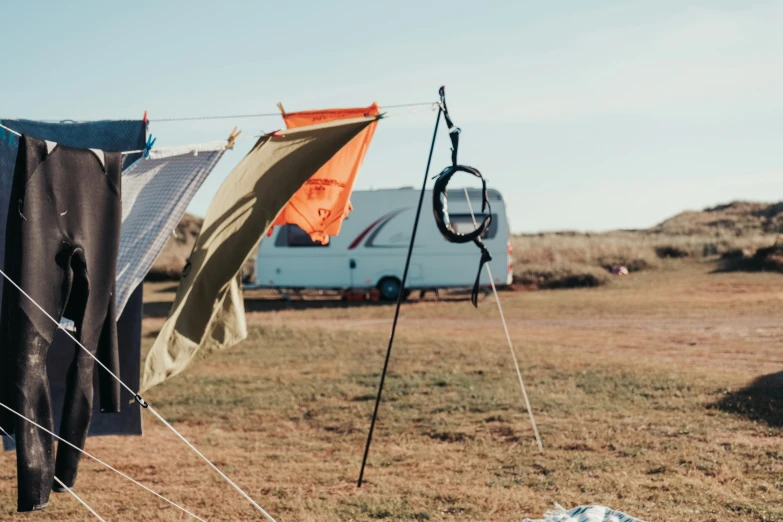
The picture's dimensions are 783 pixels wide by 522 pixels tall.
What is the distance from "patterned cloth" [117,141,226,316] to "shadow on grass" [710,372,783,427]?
15.7 feet

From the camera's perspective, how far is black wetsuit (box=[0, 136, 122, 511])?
374 cm

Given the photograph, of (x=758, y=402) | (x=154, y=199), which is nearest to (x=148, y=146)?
(x=154, y=199)

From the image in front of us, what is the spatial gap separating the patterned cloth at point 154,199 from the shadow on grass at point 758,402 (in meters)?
4.78

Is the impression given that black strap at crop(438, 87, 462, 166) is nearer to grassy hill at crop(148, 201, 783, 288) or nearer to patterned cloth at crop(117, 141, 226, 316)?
patterned cloth at crop(117, 141, 226, 316)

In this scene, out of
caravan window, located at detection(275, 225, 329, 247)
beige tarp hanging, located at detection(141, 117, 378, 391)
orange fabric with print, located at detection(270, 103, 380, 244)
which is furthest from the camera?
caravan window, located at detection(275, 225, 329, 247)

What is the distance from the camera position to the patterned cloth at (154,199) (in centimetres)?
461

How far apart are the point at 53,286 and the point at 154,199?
40.8 inches

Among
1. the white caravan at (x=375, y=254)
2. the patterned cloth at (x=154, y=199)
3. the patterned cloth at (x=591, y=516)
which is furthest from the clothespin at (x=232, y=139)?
the white caravan at (x=375, y=254)

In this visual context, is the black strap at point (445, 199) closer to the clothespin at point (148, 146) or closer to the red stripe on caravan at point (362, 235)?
the clothespin at point (148, 146)

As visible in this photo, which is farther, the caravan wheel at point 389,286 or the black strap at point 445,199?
the caravan wheel at point 389,286

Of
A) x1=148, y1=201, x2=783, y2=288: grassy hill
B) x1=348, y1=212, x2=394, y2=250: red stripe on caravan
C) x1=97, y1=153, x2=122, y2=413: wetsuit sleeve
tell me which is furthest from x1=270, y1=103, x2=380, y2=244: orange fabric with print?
x1=148, y1=201, x2=783, y2=288: grassy hill

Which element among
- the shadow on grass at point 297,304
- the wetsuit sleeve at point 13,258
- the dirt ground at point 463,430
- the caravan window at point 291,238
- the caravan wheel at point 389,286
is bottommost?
the dirt ground at point 463,430

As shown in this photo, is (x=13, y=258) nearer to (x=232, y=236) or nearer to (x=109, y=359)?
(x=109, y=359)

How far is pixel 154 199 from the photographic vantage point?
475cm
